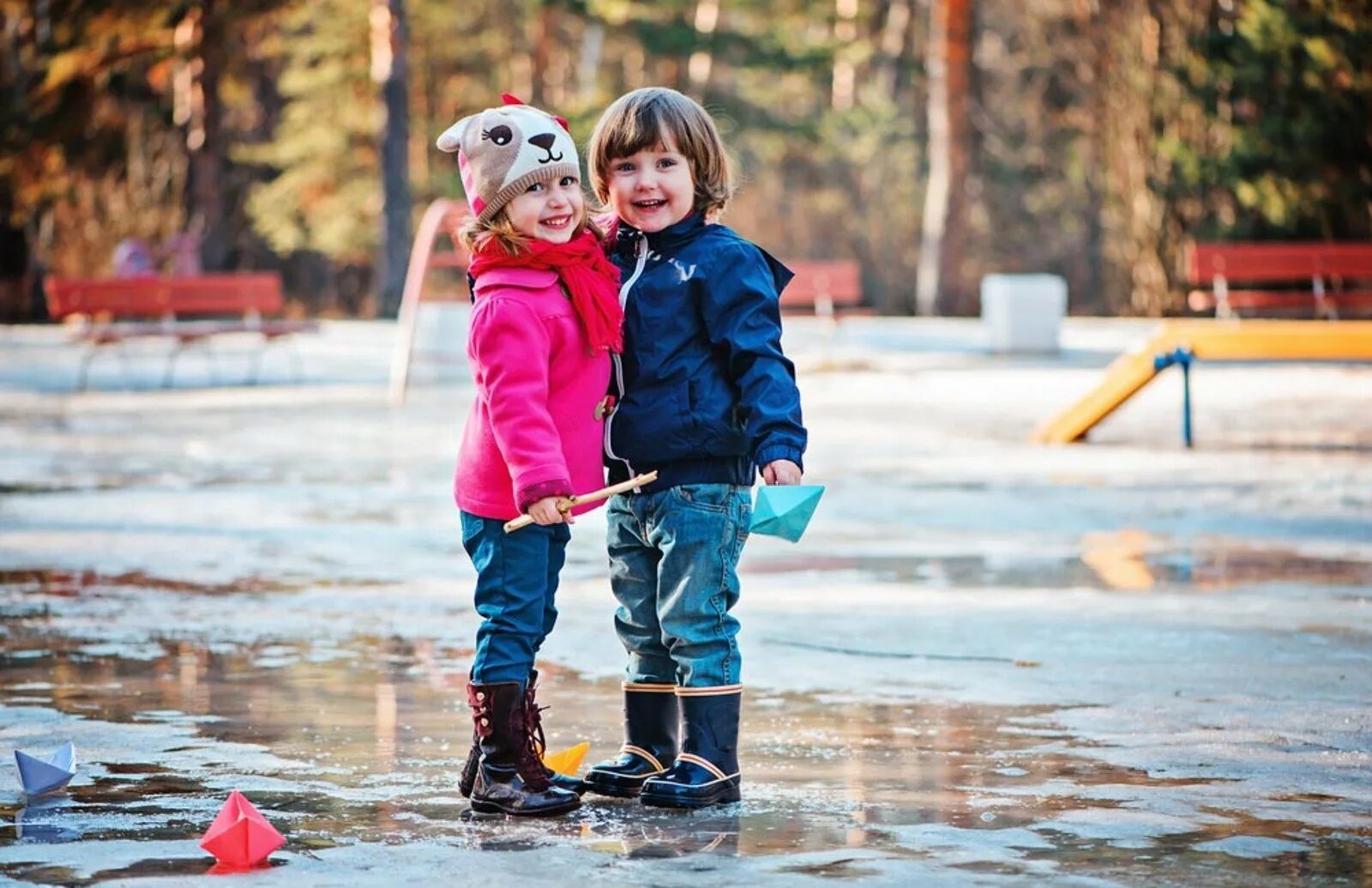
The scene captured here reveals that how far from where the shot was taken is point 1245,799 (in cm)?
509

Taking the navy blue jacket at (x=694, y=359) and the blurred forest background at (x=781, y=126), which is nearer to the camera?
the navy blue jacket at (x=694, y=359)

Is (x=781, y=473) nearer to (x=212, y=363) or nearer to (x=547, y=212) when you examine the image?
(x=547, y=212)

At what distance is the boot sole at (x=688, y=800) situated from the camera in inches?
199

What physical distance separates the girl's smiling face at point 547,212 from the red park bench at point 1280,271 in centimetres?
1871

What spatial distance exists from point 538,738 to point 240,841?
0.89 metres

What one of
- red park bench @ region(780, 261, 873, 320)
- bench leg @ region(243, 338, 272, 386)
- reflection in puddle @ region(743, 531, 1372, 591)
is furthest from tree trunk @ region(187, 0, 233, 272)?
reflection in puddle @ region(743, 531, 1372, 591)

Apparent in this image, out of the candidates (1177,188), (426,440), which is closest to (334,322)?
(1177,188)

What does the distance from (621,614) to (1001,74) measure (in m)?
47.1

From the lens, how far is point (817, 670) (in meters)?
7.00

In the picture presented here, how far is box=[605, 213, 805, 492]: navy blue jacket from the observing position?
5105mm

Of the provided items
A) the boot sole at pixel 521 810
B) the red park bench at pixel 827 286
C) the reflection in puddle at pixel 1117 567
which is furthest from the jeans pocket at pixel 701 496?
the red park bench at pixel 827 286

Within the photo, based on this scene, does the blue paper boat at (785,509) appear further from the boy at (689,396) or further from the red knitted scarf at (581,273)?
A: the red knitted scarf at (581,273)

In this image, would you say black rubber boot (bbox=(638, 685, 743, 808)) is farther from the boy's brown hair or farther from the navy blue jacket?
the boy's brown hair

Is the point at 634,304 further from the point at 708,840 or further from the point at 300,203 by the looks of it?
the point at 300,203
